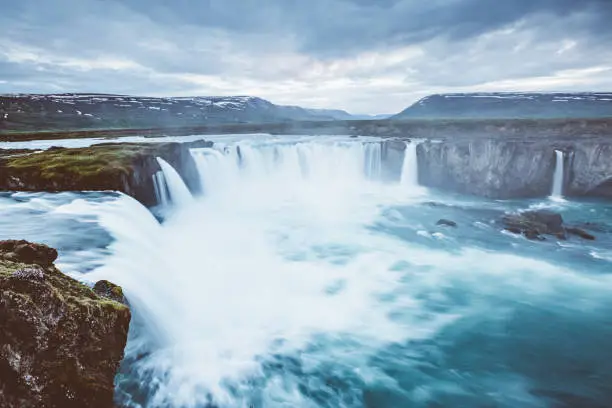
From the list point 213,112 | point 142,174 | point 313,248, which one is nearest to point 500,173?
point 313,248

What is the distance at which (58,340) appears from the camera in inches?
206

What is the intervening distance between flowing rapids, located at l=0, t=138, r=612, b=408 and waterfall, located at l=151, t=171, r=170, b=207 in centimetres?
12

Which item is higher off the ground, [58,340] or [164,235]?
[58,340]

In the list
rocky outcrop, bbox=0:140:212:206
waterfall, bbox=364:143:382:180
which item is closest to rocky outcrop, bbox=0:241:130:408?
rocky outcrop, bbox=0:140:212:206

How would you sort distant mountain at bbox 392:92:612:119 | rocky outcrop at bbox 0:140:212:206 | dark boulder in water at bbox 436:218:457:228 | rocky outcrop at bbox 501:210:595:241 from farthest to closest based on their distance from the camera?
distant mountain at bbox 392:92:612:119, dark boulder in water at bbox 436:218:457:228, rocky outcrop at bbox 501:210:595:241, rocky outcrop at bbox 0:140:212:206

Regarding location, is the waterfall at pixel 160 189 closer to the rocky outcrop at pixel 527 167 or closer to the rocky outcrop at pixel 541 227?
the rocky outcrop at pixel 541 227

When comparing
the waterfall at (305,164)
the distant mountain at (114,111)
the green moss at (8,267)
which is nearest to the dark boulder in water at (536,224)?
the waterfall at (305,164)

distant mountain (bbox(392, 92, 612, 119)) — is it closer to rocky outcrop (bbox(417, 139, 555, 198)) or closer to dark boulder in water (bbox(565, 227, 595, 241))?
rocky outcrop (bbox(417, 139, 555, 198))

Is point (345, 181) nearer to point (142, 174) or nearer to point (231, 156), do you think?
point (231, 156)

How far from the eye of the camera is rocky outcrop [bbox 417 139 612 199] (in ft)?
91.0

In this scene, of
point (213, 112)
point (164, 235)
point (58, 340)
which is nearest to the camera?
point (58, 340)

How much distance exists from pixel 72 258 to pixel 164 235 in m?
7.34

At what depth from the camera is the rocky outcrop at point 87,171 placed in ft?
61.2

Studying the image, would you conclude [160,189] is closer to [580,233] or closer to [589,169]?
[580,233]
